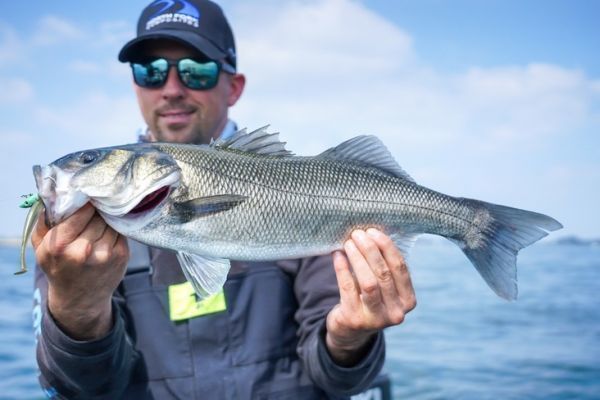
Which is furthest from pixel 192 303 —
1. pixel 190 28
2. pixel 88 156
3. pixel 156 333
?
pixel 190 28

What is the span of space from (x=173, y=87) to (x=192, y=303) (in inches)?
63.3

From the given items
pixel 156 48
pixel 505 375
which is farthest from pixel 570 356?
pixel 156 48

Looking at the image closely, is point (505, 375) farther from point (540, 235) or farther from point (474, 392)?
point (540, 235)

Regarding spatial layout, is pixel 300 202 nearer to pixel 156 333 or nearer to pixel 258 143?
pixel 258 143

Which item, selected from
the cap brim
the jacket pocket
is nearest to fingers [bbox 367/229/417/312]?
the jacket pocket

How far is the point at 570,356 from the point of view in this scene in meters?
10.9

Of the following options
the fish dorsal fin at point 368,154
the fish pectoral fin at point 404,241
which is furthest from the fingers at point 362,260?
the fish dorsal fin at point 368,154

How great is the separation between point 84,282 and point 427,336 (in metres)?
11.9

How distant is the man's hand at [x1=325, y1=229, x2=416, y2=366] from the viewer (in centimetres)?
279

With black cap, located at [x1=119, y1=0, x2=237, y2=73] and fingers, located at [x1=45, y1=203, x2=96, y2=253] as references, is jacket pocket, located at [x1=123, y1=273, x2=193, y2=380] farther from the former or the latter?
black cap, located at [x1=119, y1=0, x2=237, y2=73]

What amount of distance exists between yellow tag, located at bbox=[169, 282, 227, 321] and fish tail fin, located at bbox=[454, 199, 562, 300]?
161 cm

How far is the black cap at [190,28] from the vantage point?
4.17 m

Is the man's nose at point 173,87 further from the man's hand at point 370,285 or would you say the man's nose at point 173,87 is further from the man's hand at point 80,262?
the man's hand at point 370,285

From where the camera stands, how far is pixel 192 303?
3.61 metres
